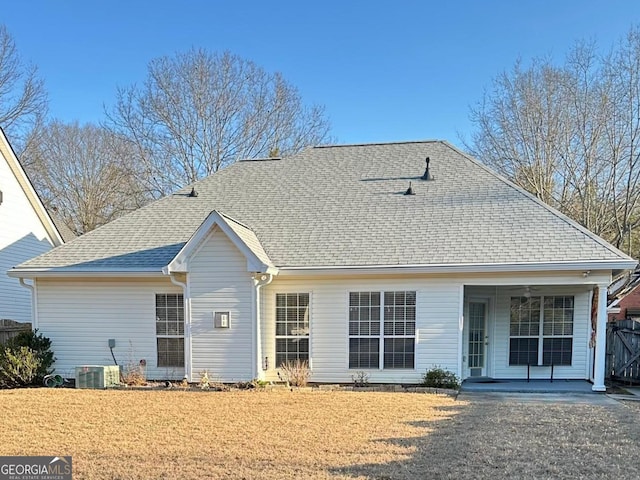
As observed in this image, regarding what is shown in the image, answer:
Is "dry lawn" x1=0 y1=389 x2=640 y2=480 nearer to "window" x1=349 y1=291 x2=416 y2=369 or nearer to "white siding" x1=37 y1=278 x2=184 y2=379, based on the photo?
"window" x1=349 y1=291 x2=416 y2=369

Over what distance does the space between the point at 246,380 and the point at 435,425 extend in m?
4.59

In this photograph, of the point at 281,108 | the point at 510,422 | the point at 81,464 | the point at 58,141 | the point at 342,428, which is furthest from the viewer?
the point at 58,141

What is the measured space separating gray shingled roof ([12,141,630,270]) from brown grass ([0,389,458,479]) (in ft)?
9.73

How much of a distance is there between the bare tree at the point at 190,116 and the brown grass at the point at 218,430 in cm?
1778

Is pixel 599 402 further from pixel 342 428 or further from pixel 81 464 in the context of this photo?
pixel 81 464

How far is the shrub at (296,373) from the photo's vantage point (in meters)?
9.70

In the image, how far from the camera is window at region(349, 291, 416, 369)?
979 centimetres

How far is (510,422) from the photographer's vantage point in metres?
6.59

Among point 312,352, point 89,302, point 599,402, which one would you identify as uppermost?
point 89,302

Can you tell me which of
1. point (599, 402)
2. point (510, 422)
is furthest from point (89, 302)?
point (599, 402)

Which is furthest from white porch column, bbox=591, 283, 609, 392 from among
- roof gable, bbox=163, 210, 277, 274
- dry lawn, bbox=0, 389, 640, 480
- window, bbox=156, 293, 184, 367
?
window, bbox=156, 293, 184, 367

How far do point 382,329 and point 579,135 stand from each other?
41.4 ft

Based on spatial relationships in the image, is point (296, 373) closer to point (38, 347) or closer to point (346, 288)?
point (346, 288)

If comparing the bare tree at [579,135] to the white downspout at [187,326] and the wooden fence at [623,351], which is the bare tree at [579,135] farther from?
the white downspout at [187,326]
